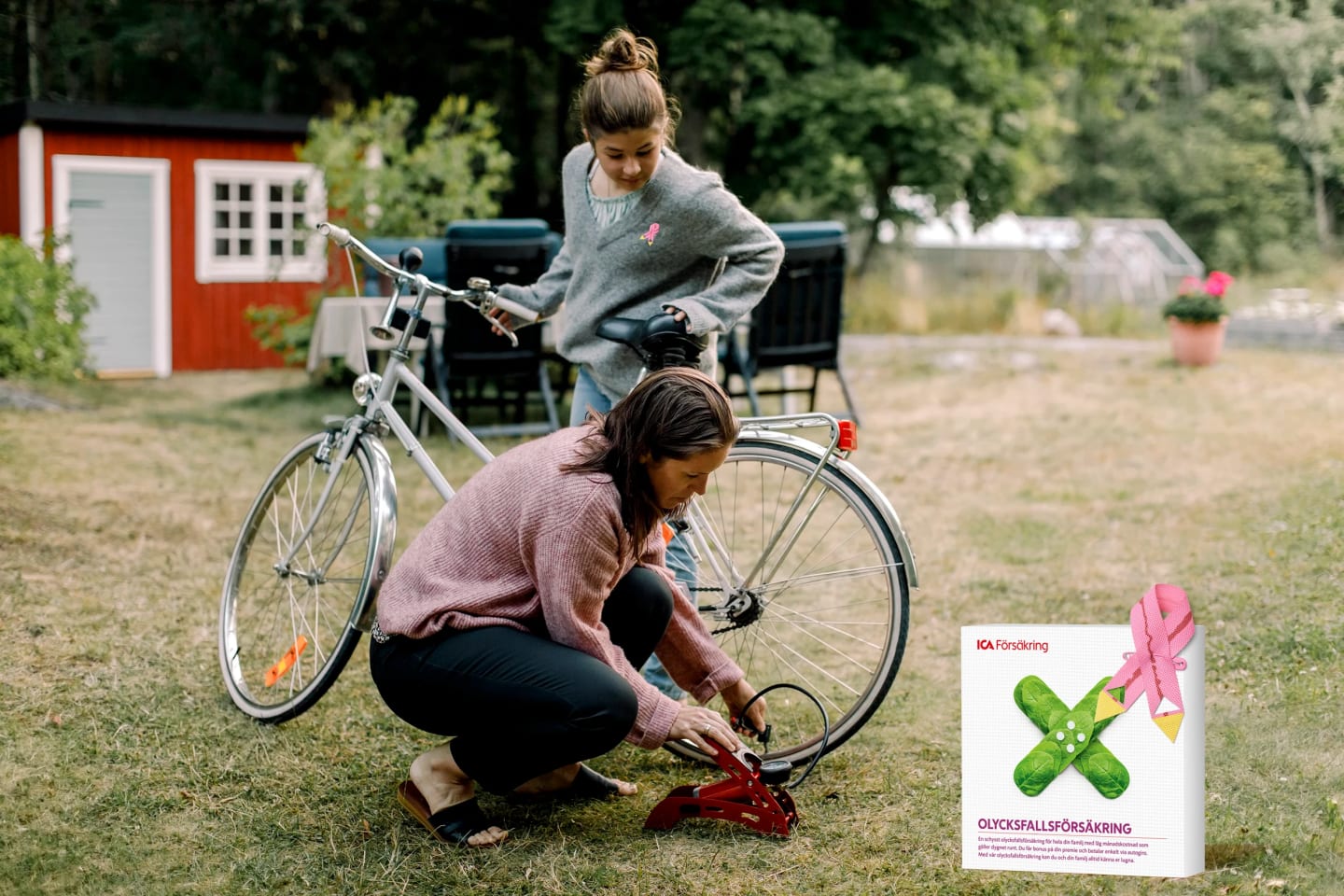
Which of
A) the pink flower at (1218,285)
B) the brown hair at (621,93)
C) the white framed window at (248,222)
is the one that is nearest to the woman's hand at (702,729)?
the brown hair at (621,93)

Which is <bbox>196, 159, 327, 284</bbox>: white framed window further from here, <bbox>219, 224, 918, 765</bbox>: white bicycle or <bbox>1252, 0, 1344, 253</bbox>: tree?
<bbox>219, 224, 918, 765</bbox>: white bicycle

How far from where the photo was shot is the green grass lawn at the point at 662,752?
8.37 ft

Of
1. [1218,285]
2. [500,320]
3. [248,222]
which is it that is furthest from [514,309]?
[248,222]

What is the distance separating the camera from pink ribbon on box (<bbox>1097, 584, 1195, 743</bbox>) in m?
2.35

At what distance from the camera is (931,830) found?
2.72m

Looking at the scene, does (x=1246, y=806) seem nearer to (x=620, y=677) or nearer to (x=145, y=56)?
(x=620, y=677)

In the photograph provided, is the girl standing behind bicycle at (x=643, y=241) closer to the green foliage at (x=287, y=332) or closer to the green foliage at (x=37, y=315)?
the green foliage at (x=287, y=332)

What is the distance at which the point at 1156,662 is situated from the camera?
2.37 m

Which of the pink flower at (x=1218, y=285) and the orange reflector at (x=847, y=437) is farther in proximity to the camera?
the pink flower at (x=1218, y=285)

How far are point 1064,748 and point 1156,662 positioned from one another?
0.22m

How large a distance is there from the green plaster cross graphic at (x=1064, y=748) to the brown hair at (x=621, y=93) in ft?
4.49

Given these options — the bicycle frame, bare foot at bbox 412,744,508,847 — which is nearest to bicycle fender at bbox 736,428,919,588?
the bicycle frame

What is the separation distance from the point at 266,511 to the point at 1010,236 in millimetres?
22307

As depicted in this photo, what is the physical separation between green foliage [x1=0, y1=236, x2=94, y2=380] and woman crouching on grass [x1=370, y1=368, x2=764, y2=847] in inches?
344
